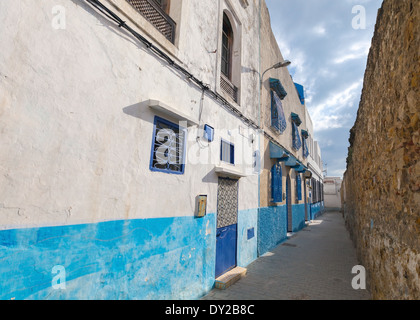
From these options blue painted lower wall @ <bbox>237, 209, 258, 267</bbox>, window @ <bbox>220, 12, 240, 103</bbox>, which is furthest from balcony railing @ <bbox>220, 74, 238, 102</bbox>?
blue painted lower wall @ <bbox>237, 209, 258, 267</bbox>

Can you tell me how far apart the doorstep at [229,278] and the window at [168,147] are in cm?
255

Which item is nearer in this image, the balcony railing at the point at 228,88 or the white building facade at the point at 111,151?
the white building facade at the point at 111,151

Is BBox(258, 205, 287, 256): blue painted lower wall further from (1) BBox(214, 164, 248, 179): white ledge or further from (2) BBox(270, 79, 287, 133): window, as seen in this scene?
(2) BBox(270, 79, 287, 133): window

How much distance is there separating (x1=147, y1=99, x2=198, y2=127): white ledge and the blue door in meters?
1.74

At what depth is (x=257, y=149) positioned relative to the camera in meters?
7.50

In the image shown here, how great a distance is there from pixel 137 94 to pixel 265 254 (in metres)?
6.50

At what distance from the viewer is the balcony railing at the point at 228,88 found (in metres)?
5.94

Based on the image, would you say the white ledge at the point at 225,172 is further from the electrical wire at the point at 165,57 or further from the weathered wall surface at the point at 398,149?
the weathered wall surface at the point at 398,149

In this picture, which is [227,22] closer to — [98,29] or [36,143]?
[98,29]

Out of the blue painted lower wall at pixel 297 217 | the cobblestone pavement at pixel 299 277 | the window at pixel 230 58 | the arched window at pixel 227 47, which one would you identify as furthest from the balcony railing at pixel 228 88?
the blue painted lower wall at pixel 297 217

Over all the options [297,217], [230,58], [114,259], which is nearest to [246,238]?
[114,259]

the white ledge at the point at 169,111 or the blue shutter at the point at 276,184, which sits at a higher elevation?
the white ledge at the point at 169,111

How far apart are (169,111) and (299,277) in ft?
16.2
